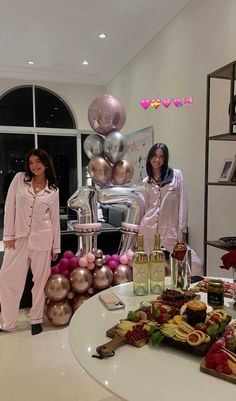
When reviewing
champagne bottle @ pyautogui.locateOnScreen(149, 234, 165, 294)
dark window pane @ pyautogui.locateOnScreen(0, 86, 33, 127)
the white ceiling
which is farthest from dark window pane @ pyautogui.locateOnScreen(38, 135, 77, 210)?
champagne bottle @ pyautogui.locateOnScreen(149, 234, 165, 294)

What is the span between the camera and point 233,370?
33.6 inches

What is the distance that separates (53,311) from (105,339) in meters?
1.82

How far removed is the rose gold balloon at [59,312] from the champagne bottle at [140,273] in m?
1.50

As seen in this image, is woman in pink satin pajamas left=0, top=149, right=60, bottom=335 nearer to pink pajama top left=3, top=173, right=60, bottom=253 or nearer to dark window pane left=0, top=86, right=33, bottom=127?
pink pajama top left=3, top=173, right=60, bottom=253

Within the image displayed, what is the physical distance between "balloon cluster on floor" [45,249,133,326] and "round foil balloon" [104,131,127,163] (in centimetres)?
90

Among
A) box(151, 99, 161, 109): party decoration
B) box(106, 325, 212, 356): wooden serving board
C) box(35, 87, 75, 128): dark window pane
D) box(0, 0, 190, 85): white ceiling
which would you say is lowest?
box(106, 325, 212, 356): wooden serving board

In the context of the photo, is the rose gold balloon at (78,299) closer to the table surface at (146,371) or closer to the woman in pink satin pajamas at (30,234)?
the woman in pink satin pajamas at (30,234)

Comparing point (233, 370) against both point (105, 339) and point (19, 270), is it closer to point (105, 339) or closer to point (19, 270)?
point (105, 339)

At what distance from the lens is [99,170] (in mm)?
2943

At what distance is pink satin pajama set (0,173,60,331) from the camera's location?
8.75 feet

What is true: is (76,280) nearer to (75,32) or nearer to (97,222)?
(97,222)

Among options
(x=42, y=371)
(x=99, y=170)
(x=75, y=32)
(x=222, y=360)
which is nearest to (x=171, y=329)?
(x=222, y=360)

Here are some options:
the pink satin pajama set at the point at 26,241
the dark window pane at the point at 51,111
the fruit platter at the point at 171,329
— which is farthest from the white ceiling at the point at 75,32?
the fruit platter at the point at 171,329

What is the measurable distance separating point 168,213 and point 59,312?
1251 mm
